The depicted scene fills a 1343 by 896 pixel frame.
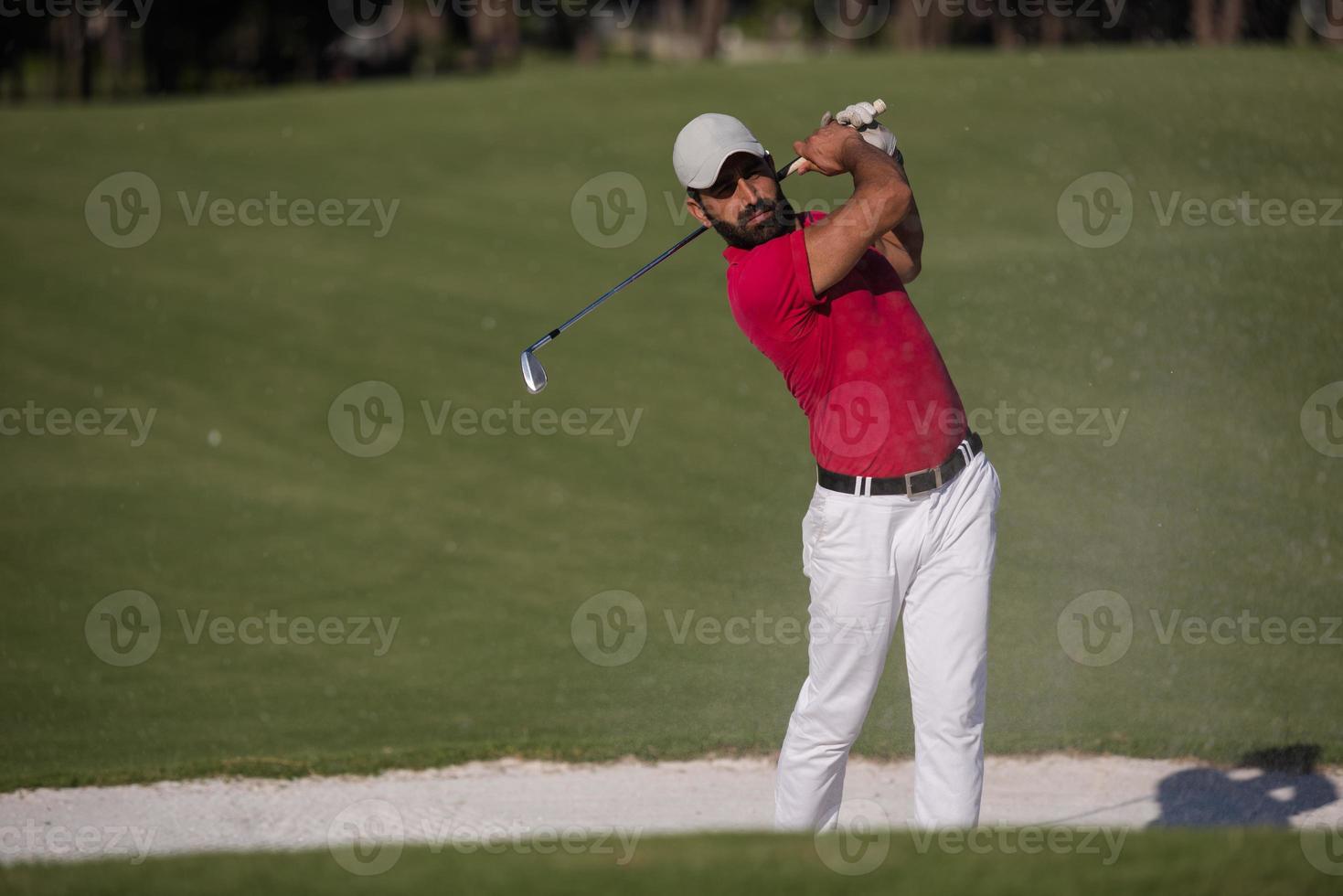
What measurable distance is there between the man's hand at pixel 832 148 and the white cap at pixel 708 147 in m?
0.19

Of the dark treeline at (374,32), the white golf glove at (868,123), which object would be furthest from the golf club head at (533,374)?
the dark treeline at (374,32)

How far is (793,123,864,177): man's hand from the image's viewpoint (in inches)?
169

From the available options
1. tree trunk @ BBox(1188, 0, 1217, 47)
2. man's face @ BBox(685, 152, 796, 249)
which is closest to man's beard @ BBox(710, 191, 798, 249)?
man's face @ BBox(685, 152, 796, 249)

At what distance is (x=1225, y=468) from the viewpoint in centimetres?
980

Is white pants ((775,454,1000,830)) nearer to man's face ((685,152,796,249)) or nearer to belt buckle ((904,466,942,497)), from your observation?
belt buckle ((904,466,942,497))

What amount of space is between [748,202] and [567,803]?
289 cm

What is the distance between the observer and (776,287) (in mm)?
4066

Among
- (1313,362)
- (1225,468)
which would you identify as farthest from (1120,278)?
(1225,468)

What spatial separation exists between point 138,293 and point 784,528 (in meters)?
7.81

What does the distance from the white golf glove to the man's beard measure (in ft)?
1.08

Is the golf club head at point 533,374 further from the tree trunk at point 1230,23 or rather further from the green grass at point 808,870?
the tree trunk at point 1230,23

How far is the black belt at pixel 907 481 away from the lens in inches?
166

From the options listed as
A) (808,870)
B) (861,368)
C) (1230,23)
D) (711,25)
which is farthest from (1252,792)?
(711,25)

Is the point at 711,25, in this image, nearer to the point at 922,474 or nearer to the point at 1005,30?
the point at 1005,30
